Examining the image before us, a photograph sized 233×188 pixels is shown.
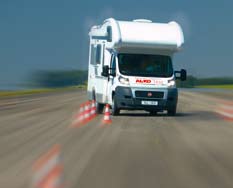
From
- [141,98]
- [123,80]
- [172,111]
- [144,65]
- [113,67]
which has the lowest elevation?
[172,111]

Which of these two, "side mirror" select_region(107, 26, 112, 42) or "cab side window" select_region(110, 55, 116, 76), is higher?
"side mirror" select_region(107, 26, 112, 42)

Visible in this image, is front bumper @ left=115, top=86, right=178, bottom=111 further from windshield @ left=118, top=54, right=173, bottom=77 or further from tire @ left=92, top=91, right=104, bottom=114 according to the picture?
tire @ left=92, top=91, right=104, bottom=114

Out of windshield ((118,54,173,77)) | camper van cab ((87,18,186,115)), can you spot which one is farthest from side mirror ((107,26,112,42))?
windshield ((118,54,173,77))

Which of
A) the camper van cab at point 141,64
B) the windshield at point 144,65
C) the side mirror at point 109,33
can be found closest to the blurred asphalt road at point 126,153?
the camper van cab at point 141,64

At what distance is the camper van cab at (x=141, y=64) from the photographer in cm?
2552

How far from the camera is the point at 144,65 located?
26.1 m

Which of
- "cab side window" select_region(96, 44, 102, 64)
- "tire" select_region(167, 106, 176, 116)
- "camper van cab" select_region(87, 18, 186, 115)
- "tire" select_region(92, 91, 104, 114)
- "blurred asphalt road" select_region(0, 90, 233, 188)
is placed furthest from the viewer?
"tire" select_region(92, 91, 104, 114)

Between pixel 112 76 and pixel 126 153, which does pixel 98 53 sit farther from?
pixel 126 153

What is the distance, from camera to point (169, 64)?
2638cm

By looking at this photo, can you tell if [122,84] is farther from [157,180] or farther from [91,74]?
[157,180]

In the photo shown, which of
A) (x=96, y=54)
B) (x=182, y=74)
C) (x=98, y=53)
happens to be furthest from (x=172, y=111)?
(x=96, y=54)

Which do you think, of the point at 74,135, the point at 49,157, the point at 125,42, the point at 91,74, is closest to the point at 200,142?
the point at 74,135

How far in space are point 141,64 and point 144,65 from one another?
0.11m

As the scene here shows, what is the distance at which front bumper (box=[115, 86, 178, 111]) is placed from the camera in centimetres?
2577
